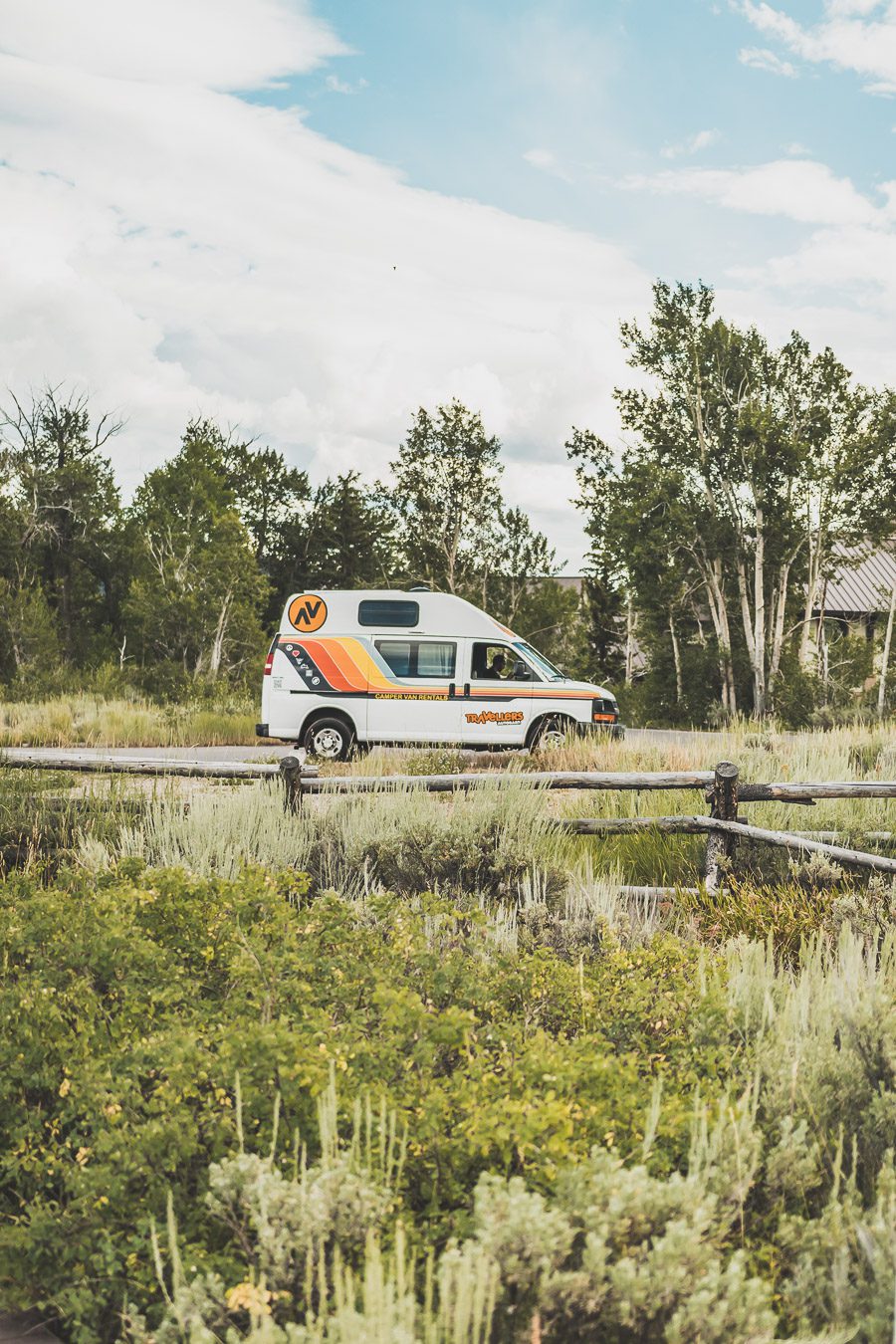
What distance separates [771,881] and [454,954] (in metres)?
3.83

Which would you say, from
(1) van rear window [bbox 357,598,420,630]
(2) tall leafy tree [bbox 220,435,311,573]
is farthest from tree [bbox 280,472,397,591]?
(1) van rear window [bbox 357,598,420,630]

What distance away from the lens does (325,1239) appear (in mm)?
2338

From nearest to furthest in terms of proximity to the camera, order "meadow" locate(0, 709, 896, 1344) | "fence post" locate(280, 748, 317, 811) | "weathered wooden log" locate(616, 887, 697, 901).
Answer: "meadow" locate(0, 709, 896, 1344) → "weathered wooden log" locate(616, 887, 697, 901) → "fence post" locate(280, 748, 317, 811)

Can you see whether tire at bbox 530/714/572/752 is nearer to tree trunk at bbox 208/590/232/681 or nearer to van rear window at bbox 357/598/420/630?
van rear window at bbox 357/598/420/630

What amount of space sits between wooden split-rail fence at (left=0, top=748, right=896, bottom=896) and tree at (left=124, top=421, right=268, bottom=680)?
75.0ft

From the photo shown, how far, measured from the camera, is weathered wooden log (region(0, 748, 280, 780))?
8773 mm

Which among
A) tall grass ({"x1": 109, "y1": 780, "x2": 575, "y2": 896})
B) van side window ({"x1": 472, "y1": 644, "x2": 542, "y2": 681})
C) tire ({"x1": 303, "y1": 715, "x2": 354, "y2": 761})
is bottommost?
tall grass ({"x1": 109, "y1": 780, "x2": 575, "y2": 896})

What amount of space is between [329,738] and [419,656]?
1.69 meters

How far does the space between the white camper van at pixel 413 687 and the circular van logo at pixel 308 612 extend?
20 mm

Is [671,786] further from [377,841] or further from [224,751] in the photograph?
[224,751]

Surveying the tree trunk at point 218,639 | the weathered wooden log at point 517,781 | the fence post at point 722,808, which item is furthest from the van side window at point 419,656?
the tree trunk at point 218,639

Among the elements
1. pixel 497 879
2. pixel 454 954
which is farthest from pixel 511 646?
pixel 454 954

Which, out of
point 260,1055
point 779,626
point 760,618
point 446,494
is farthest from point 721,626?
point 260,1055

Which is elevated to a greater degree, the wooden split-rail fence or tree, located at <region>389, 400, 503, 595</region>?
tree, located at <region>389, 400, 503, 595</region>
